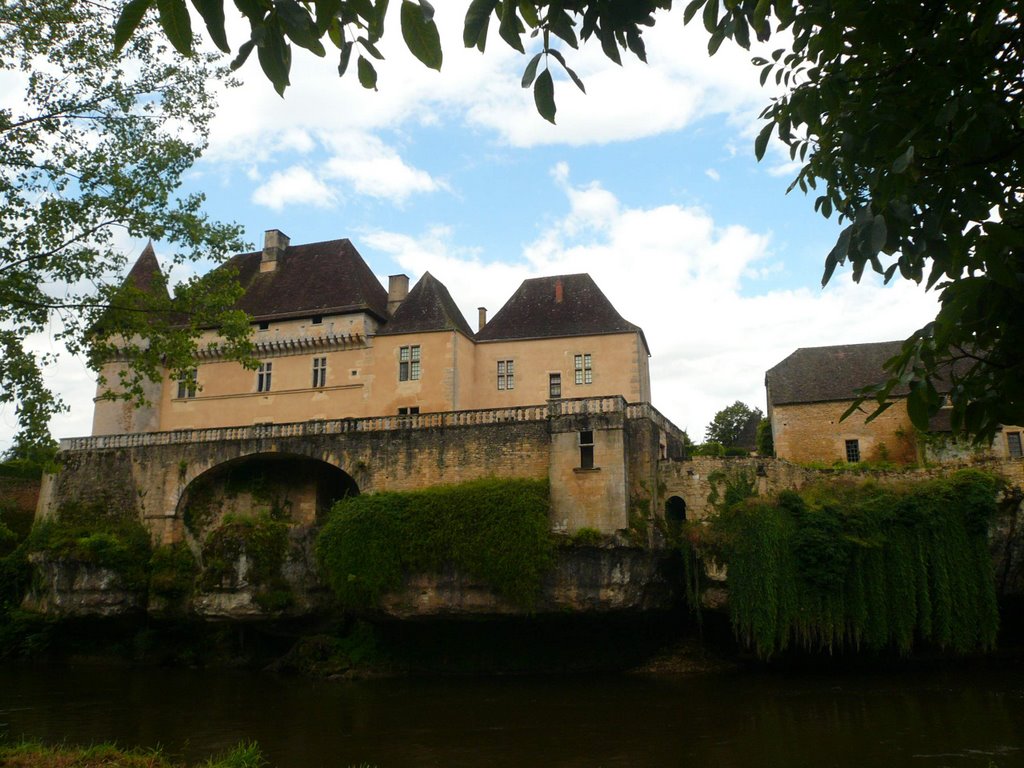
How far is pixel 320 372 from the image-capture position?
29.1 m

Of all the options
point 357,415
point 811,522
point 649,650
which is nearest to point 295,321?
point 357,415

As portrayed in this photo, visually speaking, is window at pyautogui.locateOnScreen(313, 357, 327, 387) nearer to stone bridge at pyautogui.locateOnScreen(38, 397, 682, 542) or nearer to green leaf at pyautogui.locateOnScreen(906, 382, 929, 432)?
stone bridge at pyautogui.locateOnScreen(38, 397, 682, 542)

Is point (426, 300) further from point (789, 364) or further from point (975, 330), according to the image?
point (975, 330)

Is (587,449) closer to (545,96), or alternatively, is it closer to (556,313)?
(556,313)

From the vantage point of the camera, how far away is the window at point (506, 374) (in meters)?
28.1

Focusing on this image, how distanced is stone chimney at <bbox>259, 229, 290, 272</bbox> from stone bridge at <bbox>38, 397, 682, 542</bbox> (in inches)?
332

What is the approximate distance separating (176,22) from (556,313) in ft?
86.6

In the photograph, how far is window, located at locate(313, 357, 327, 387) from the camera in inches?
1143

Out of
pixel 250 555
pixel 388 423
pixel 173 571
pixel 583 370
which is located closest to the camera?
pixel 250 555

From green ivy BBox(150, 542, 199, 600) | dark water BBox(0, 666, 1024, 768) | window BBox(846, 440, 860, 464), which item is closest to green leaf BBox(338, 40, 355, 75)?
dark water BBox(0, 666, 1024, 768)

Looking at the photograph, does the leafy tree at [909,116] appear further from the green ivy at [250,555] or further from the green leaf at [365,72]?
the green ivy at [250,555]

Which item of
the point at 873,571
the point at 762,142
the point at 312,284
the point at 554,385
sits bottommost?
the point at 873,571

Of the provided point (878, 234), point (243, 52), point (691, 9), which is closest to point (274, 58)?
point (243, 52)

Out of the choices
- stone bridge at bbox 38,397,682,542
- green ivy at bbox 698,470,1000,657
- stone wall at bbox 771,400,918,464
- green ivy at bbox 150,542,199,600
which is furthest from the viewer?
stone wall at bbox 771,400,918,464
